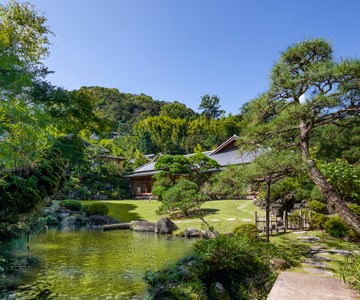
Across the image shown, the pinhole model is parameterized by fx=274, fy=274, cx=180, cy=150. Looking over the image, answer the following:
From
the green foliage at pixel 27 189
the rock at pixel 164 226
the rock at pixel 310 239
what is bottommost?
the rock at pixel 164 226

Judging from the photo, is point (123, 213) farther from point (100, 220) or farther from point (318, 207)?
point (318, 207)

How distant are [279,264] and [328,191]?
2076mm

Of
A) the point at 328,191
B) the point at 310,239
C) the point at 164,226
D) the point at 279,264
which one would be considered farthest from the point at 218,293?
the point at 164,226

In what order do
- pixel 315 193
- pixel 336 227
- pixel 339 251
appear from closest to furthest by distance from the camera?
pixel 339 251
pixel 336 227
pixel 315 193

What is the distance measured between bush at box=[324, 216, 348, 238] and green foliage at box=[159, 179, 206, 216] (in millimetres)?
7264

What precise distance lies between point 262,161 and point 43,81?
8.15 meters

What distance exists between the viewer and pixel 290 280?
514 cm

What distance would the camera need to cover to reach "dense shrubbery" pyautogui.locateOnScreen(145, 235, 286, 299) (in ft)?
17.4

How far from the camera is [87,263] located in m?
8.63

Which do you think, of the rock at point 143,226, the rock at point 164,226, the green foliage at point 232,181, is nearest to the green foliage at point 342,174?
the green foliage at point 232,181

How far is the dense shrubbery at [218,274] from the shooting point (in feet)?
17.4

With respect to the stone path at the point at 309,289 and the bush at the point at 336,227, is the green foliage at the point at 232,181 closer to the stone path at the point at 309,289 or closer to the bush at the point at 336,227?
the stone path at the point at 309,289

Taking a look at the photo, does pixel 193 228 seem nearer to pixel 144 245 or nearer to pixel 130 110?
pixel 144 245

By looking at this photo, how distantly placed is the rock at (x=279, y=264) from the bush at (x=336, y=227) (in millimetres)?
5388
